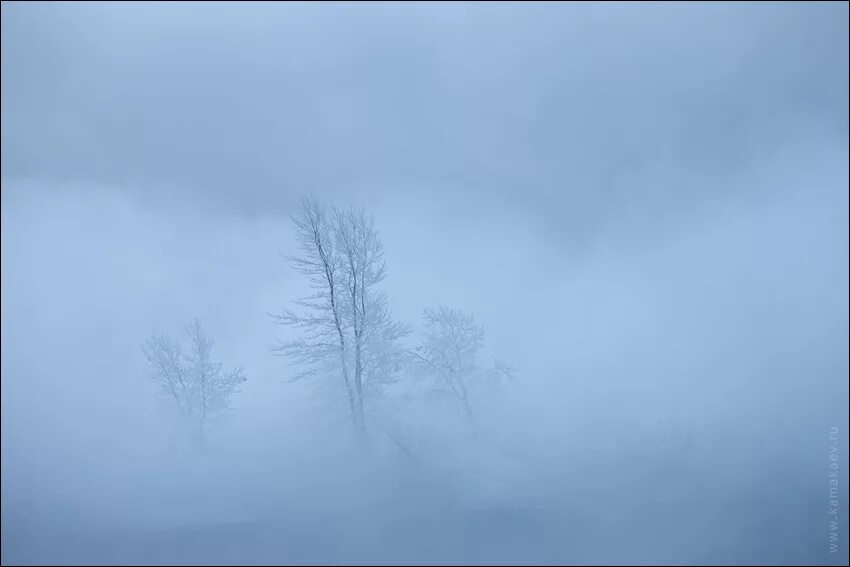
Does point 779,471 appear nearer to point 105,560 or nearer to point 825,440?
point 825,440

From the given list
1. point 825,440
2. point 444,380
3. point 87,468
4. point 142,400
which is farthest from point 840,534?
point 142,400

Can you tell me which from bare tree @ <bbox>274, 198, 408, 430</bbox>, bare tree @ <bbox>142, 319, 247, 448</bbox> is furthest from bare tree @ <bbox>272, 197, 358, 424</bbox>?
bare tree @ <bbox>142, 319, 247, 448</bbox>

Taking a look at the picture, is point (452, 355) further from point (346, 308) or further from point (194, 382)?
point (194, 382)

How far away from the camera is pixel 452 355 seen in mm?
23656

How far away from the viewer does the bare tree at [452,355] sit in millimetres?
23453

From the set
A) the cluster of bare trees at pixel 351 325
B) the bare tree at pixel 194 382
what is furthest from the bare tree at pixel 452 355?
the bare tree at pixel 194 382

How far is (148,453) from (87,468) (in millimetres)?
2666

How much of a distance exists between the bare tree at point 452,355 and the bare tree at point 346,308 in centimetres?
350

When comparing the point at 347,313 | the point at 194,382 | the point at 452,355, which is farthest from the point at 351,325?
the point at 194,382

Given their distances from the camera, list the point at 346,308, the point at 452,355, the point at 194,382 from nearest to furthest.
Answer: the point at 346,308 < the point at 452,355 < the point at 194,382

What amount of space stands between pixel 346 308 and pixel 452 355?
277 inches

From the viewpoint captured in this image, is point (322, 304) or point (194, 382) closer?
point (322, 304)

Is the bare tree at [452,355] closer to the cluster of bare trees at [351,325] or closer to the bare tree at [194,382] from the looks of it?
the cluster of bare trees at [351,325]

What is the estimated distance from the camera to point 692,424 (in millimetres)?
22469
